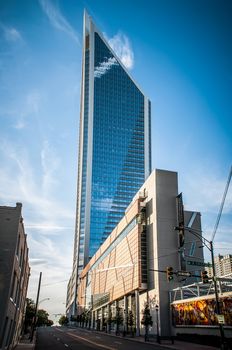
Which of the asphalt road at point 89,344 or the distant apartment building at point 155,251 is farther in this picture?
the distant apartment building at point 155,251

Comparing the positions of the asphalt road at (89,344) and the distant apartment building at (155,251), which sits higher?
the distant apartment building at (155,251)

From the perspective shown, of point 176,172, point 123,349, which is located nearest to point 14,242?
point 123,349

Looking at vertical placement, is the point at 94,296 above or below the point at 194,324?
above

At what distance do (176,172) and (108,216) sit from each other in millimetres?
137133

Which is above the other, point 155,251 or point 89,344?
point 155,251

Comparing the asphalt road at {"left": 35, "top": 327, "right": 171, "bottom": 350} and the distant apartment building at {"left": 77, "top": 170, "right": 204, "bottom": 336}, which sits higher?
the distant apartment building at {"left": 77, "top": 170, "right": 204, "bottom": 336}

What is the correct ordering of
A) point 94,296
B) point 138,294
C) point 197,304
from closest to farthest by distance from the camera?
1. point 197,304
2. point 138,294
3. point 94,296

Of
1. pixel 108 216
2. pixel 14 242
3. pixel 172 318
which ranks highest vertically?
pixel 108 216

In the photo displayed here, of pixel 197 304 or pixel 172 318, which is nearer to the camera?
pixel 197 304

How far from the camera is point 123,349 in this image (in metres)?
28.4

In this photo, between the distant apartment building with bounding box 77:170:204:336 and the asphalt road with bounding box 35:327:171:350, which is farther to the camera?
the distant apartment building with bounding box 77:170:204:336

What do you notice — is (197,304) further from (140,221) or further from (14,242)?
(14,242)

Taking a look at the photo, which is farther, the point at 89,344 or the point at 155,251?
the point at 155,251

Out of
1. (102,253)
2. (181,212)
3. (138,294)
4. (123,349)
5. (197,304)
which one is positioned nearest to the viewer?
(123,349)
